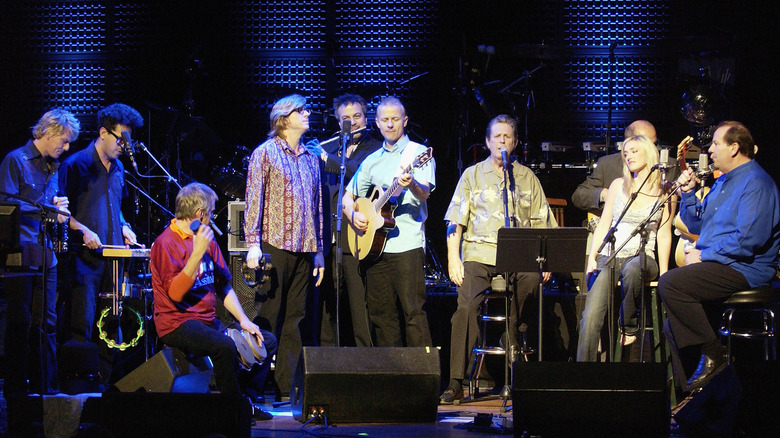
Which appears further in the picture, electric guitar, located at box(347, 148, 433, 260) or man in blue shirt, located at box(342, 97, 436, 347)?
man in blue shirt, located at box(342, 97, 436, 347)

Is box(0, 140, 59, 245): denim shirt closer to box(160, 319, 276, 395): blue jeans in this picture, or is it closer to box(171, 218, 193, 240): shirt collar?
box(171, 218, 193, 240): shirt collar

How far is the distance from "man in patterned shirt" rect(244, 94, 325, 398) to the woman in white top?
1975 mm

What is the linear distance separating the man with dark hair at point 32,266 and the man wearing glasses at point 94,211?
0.16 metres

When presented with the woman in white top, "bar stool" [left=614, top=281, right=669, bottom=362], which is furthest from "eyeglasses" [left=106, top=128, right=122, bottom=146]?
"bar stool" [left=614, top=281, right=669, bottom=362]

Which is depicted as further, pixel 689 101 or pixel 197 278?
pixel 689 101

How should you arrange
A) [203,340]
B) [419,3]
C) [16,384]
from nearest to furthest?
[203,340]
[16,384]
[419,3]

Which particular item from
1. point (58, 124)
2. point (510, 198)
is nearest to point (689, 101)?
point (510, 198)

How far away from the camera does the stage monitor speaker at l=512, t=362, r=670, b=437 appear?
170 inches

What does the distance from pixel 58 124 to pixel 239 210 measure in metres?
1.53

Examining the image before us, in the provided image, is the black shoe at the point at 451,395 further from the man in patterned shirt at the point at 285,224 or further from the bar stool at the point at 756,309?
the bar stool at the point at 756,309

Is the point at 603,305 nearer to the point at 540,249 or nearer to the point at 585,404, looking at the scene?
the point at 540,249

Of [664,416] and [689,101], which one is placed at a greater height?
[689,101]

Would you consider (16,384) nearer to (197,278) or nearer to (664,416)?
(197,278)

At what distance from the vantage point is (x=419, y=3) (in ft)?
28.4
